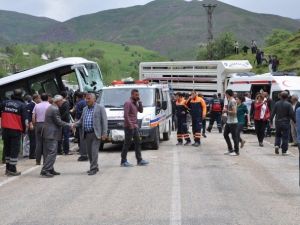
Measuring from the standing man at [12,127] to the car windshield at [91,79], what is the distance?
1350cm

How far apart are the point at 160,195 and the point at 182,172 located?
3.15 m

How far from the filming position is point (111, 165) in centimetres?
1509

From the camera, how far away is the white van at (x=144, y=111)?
1838 cm

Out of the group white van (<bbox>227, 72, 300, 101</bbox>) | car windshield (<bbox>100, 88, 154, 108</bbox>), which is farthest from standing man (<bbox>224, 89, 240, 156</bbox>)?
white van (<bbox>227, 72, 300, 101</bbox>)

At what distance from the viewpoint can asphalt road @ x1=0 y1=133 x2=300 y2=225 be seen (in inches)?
335

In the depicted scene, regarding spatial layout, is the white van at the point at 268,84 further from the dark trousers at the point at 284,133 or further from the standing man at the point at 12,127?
the standing man at the point at 12,127

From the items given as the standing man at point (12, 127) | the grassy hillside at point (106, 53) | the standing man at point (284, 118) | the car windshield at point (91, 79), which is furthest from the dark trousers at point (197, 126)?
the grassy hillside at point (106, 53)

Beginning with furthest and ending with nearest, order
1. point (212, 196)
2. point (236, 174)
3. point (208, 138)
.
Answer: point (208, 138) → point (236, 174) → point (212, 196)

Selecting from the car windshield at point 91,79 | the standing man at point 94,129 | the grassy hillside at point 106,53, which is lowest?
the standing man at point 94,129

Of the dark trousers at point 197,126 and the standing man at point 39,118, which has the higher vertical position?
the standing man at point 39,118

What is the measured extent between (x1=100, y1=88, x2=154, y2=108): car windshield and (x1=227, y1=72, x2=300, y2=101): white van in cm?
776

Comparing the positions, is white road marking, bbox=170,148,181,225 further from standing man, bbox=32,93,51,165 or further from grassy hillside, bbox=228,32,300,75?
grassy hillside, bbox=228,32,300,75

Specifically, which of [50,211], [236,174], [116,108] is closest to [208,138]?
[116,108]

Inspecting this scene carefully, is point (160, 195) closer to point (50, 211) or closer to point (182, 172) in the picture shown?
point (50, 211)
